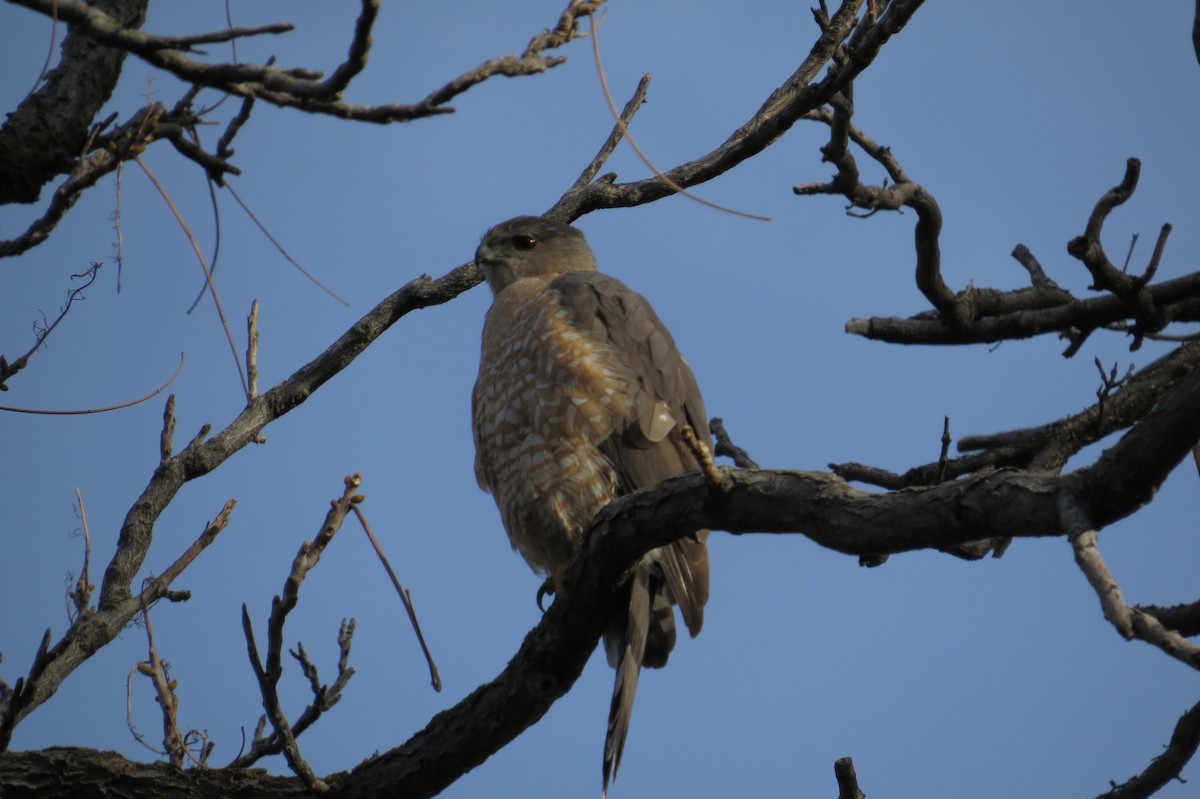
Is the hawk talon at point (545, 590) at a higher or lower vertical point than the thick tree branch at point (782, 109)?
lower

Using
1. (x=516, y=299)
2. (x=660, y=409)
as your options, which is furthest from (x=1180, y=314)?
(x=516, y=299)

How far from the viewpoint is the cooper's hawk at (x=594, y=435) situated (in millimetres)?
4496

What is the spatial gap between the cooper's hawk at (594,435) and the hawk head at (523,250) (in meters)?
0.88

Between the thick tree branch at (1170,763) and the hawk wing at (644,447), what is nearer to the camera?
the thick tree branch at (1170,763)

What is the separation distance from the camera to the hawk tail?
4.31m

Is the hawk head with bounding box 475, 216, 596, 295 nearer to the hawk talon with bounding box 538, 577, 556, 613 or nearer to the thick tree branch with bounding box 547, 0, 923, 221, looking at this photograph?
the thick tree branch with bounding box 547, 0, 923, 221

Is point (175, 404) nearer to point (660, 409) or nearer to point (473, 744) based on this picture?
point (473, 744)

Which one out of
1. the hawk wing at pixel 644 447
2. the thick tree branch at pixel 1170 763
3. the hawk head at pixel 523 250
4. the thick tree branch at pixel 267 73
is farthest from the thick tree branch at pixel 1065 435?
the thick tree branch at pixel 267 73

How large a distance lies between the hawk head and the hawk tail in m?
2.53

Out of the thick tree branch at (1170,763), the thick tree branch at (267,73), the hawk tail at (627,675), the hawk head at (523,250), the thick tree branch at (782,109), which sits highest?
the hawk head at (523,250)

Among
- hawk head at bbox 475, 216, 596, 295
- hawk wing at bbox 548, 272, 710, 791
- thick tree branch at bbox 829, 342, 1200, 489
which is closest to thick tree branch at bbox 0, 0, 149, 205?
hawk wing at bbox 548, 272, 710, 791

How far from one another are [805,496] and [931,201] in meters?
2.61

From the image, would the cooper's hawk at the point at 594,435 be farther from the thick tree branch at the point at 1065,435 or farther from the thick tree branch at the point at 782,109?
the thick tree branch at the point at 1065,435

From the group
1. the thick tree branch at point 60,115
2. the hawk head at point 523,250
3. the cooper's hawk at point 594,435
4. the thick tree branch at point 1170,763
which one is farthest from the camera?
the hawk head at point 523,250
